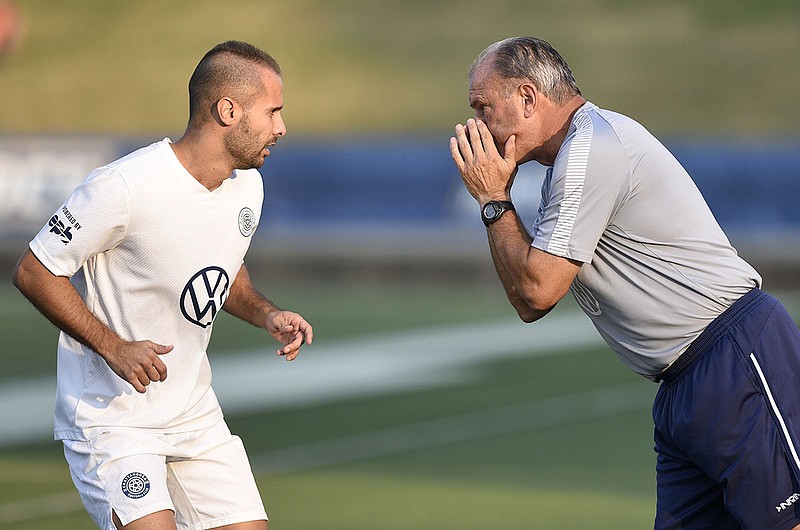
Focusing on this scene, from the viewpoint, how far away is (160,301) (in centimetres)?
512

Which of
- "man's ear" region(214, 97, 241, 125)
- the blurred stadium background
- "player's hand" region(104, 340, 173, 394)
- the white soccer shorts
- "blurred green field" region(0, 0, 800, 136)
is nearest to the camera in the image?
"player's hand" region(104, 340, 173, 394)

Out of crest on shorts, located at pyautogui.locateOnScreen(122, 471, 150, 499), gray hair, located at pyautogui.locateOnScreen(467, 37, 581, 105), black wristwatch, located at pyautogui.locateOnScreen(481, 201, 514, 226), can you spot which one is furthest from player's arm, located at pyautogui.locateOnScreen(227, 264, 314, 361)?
gray hair, located at pyautogui.locateOnScreen(467, 37, 581, 105)

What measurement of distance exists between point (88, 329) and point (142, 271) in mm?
327

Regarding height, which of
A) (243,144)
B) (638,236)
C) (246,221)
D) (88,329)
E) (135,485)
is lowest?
(135,485)

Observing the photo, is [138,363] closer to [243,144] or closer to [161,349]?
[161,349]

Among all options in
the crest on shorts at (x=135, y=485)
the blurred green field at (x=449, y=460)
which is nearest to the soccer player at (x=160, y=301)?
the crest on shorts at (x=135, y=485)

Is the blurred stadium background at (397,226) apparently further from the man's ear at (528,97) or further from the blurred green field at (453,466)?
the man's ear at (528,97)

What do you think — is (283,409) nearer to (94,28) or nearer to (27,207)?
(27,207)

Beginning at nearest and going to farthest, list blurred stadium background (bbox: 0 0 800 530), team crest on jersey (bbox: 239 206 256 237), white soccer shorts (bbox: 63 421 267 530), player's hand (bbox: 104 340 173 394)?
player's hand (bbox: 104 340 173 394)
white soccer shorts (bbox: 63 421 267 530)
team crest on jersey (bbox: 239 206 256 237)
blurred stadium background (bbox: 0 0 800 530)

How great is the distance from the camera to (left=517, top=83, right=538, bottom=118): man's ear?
490cm

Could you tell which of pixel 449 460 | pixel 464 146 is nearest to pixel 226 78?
pixel 464 146

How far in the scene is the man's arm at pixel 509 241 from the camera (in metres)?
4.70

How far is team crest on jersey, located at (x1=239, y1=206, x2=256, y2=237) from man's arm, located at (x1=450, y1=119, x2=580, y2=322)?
872mm

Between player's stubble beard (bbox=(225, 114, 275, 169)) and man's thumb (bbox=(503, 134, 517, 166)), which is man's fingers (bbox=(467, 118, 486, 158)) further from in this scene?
player's stubble beard (bbox=(225, 114, 275, 169))
